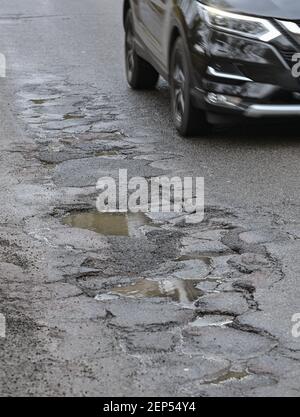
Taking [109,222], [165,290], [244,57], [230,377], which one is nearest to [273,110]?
[244,57]

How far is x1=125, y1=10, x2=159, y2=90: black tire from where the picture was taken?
11.5m

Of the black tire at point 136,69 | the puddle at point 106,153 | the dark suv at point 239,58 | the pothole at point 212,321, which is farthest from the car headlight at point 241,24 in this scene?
the pothole at point 212,321

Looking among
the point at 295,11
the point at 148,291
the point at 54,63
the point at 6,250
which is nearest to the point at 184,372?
the point at 148,291

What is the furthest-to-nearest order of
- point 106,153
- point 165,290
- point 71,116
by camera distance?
point 71,116 → point 106,153 → point 165,290

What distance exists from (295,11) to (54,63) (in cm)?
548

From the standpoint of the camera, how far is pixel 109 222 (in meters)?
7.06

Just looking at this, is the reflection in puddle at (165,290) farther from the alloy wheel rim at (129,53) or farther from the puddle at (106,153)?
the alloy wheel rim at (129,53)

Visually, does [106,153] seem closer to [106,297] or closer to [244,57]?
[244,57]

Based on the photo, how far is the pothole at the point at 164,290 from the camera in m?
5.66

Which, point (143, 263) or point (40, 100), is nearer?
point (143, 263)

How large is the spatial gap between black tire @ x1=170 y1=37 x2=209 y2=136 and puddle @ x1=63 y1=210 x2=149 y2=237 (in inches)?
84.5

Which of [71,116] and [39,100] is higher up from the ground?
[71,116]

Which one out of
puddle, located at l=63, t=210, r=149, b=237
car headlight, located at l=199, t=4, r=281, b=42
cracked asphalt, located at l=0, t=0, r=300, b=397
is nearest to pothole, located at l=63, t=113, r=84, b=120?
cracked asphalt, located at l=0, t=0, r=300, b=397
